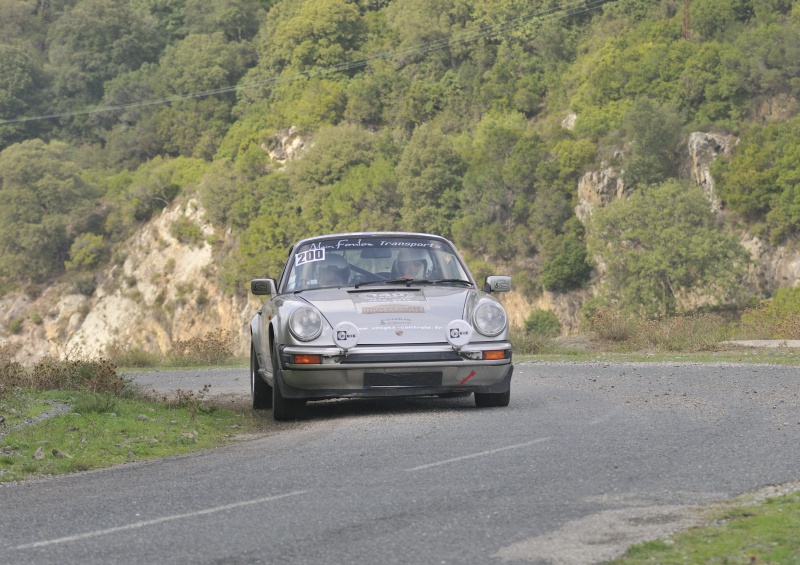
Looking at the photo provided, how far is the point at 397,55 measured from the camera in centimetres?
10488

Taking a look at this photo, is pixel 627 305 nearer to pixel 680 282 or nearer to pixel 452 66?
pixel 680 282

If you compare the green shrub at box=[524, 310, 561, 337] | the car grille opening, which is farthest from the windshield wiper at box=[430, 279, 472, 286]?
the green shrub at box=[524, 310, 561, 337]

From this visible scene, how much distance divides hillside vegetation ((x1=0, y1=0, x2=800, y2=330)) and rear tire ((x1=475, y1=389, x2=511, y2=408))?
165ft

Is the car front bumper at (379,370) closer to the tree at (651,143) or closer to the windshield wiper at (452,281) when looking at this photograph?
the windshield wiper at (452,281)

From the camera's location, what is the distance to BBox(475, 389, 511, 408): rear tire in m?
12.2

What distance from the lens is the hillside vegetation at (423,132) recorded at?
67062 millimetres

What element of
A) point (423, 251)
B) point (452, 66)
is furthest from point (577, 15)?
point (423, 251)

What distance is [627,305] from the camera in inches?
2478

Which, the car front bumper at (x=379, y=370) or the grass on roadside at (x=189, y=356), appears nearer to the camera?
the car front bumper at (x=379, y=370)

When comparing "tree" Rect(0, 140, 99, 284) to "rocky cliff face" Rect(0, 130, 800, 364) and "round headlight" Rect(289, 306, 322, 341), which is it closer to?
"rocky cliff face" Rect(0, 130, 800, 364)

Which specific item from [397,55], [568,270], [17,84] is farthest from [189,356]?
[17,84]

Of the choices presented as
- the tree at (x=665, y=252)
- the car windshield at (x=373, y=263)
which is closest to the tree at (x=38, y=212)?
the tree at (x=665, y=252)

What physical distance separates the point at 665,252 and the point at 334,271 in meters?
52.2

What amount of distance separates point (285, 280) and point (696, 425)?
16.2 feet
